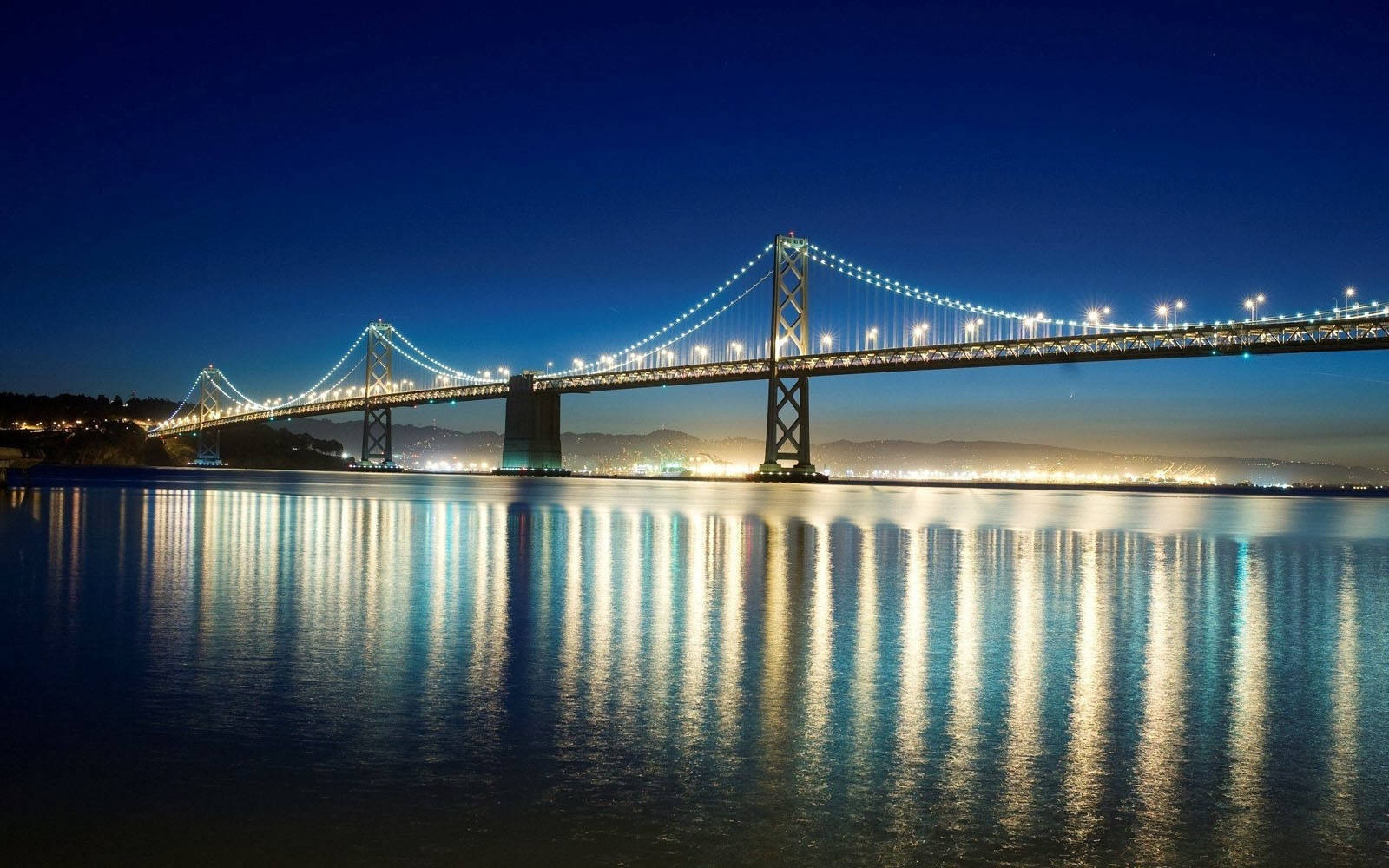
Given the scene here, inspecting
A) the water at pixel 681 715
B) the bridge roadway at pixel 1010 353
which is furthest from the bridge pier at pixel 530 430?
the water at pixel 681 715

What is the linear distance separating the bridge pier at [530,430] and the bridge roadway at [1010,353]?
0.99m

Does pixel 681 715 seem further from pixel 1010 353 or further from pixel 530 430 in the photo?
pixel 530 430

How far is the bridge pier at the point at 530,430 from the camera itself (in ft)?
253

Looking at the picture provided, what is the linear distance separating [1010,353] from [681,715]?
54278 mm

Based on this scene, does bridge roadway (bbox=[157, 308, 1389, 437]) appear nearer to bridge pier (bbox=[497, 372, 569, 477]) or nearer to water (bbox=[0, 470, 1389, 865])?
bridge pier (bbox=[497, 372, 569, 477])

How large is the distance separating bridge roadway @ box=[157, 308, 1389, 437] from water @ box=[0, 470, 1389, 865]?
4110 cm

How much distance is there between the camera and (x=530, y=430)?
78688 millimetres

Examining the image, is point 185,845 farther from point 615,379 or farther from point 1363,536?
point 615,379

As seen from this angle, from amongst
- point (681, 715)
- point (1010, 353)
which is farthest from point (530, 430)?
point (681, 715)

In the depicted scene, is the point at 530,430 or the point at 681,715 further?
the point at 530,430

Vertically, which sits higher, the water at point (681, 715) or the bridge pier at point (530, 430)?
the bridge pier at point (530, 430)

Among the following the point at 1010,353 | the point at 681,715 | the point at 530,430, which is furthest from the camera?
the point at 530,430

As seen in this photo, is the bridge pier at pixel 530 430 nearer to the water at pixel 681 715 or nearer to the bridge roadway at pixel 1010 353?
the bridge roadway at pixel 1010 353

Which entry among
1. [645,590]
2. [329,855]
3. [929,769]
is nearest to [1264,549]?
[645,590]
